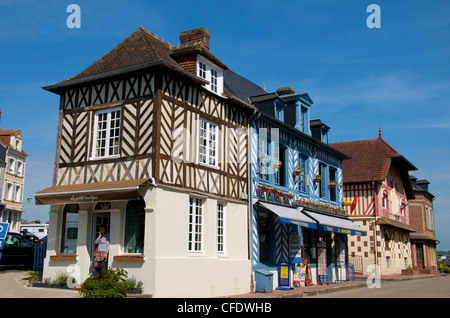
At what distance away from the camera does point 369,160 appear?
28625 millimetres

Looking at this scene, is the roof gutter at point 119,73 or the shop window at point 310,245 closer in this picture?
the roof gutter at point 119,73

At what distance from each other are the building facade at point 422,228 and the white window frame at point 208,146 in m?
25.5

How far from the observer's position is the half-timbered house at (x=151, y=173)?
1148cm

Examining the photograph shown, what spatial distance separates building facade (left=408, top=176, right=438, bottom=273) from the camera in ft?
119

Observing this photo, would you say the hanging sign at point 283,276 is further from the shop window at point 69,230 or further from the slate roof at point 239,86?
the shop window at point 69,230

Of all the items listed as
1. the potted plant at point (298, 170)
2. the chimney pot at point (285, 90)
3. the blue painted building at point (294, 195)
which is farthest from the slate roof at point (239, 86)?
the potted plant at point (298, 170)

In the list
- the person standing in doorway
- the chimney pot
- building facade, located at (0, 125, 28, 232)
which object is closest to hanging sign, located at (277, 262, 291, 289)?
the person standing in doorway

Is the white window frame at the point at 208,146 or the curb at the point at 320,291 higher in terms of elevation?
the white window frame at the point at 208,146

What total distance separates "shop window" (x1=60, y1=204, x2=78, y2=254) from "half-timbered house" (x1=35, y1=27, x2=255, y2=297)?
30mm

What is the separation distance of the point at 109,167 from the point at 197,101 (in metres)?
3.01

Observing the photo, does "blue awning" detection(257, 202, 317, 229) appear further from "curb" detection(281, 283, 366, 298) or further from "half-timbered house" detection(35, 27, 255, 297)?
"curb" detection(281, 283, 366, 298)

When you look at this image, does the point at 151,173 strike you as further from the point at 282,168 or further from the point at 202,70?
the point at 282,168

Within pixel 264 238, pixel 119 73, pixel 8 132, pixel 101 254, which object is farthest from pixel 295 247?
pixel 8 132

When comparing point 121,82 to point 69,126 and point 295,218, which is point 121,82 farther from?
point 295,218
